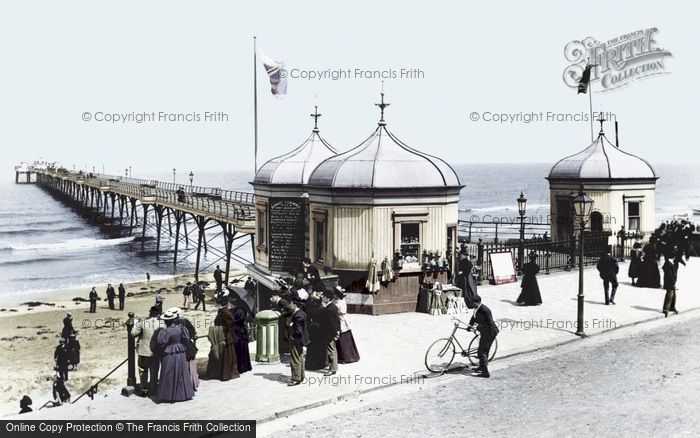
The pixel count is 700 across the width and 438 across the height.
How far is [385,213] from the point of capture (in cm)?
1986

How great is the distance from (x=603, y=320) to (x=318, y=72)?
43.9 ft

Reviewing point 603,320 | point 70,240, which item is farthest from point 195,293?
point 70,240

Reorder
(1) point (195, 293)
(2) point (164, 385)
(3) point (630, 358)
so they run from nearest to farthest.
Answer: (2) point (164, 385) < (3) point (630, 358) < (1) point (195, 293)

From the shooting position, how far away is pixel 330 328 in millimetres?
13000

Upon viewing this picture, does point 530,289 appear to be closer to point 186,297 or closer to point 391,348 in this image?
point 391,348

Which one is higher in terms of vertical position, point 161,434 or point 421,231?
point 421,231

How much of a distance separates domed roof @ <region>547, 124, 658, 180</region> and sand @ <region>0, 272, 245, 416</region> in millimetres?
18082

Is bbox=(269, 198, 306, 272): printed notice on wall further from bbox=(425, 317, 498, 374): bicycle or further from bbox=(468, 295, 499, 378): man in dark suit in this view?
bbox=(468, 295, 499, 378): man in dark suit

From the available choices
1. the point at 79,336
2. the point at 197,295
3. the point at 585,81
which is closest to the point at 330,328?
the point at 585,81

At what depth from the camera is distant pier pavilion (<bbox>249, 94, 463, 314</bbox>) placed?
19.7 metres

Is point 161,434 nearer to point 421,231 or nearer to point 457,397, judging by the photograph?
point 457,397

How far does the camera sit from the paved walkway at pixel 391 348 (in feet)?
36.7

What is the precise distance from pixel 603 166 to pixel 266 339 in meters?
22.4

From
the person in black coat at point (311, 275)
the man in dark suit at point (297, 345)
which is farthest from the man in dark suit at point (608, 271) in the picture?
the man in dark suit at point (297, 345)
